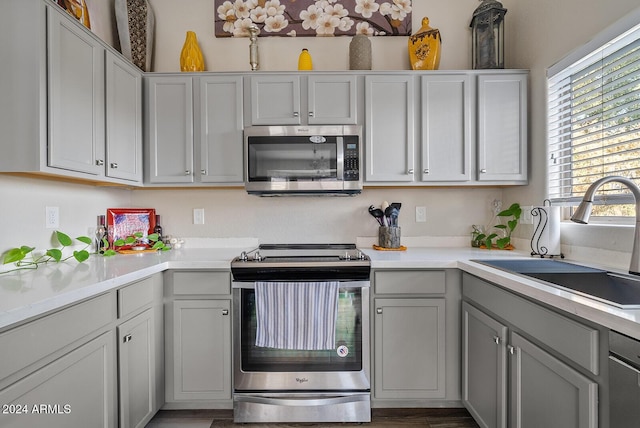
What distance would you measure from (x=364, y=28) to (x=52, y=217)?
2.36m

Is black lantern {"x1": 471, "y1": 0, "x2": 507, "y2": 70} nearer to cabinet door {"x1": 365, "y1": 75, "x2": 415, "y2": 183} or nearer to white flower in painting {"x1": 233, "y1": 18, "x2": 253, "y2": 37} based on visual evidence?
cabinet door {"x1": 365, "y1": 75, "x2": 415, "y2": 183}

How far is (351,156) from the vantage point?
2100mm

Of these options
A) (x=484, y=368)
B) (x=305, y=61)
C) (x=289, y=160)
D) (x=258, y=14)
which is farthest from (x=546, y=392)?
(x=258, y=14)

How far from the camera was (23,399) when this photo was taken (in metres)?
0.98

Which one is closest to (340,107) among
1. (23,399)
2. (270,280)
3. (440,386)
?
(270,280)

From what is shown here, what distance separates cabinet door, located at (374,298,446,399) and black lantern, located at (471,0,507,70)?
1636mm

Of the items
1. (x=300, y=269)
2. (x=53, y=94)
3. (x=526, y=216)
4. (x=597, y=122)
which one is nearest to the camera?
(x=53, y=94)

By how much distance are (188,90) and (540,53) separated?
2246 millimetres

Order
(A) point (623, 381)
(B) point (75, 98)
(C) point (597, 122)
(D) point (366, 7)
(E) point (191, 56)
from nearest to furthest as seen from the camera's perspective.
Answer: (A) point (623, 381) → (B) point (75, 98) → (C) point (597, 122) → (E) point (191, 56) → (D) point (366, 7)

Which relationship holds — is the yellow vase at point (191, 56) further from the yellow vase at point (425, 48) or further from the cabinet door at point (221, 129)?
the yellow vase at point (425, 48)

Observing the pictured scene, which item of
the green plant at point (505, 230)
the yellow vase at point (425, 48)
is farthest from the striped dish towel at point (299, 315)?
the yellow vase at point (425, 48)

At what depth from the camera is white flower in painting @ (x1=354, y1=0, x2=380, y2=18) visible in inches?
97.0

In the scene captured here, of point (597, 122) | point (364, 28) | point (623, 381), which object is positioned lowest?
point (623, 381)

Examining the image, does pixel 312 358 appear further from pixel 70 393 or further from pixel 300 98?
pixel 300 98
